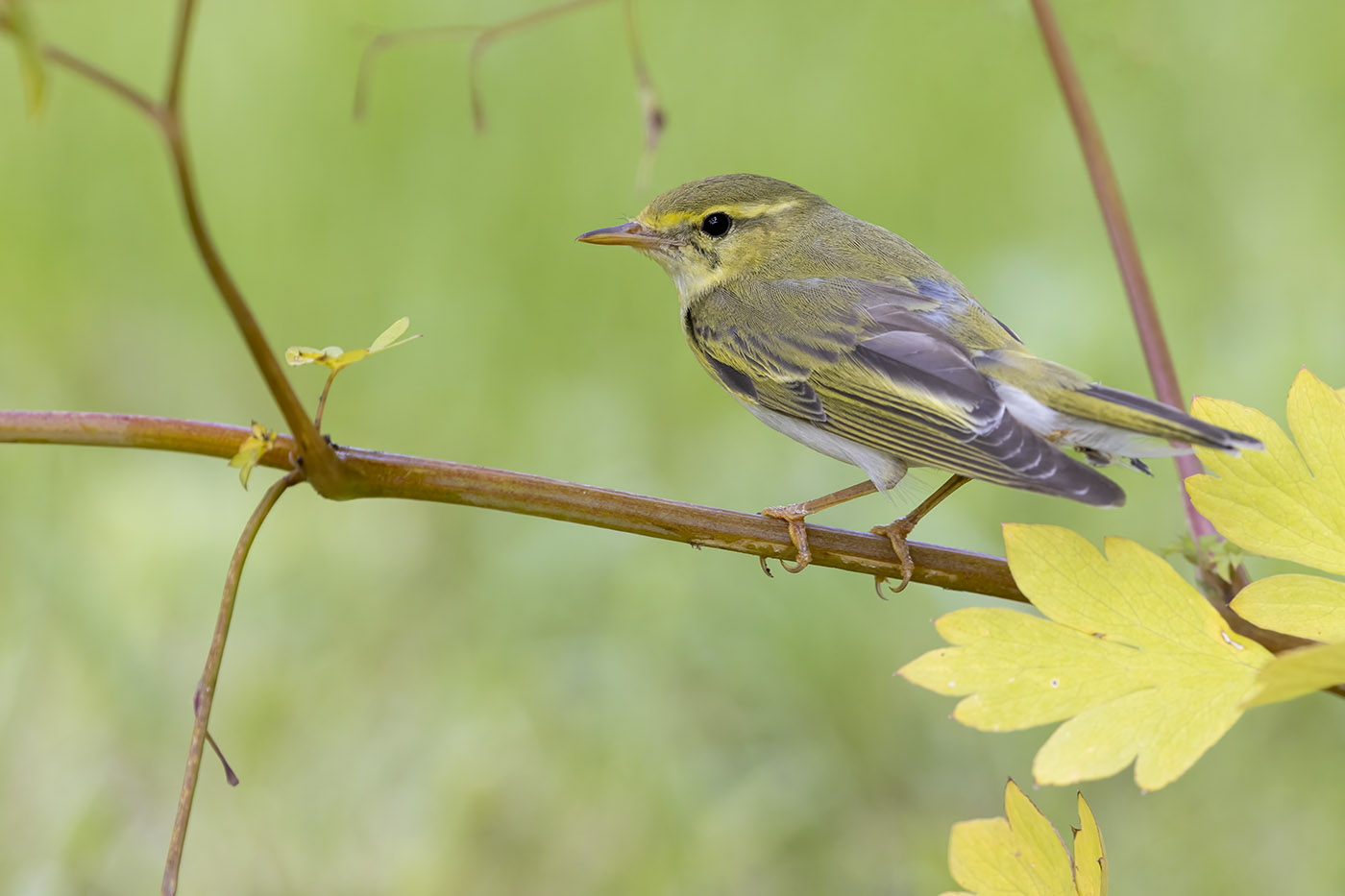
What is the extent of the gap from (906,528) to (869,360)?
507mm

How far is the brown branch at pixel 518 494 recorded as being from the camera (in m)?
1.30

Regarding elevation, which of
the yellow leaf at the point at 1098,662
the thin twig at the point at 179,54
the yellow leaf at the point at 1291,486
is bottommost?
the yellow leaf at the point at 1098,662

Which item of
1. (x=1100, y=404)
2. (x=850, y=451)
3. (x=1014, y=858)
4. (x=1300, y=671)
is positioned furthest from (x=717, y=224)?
(x=1300, y=671)

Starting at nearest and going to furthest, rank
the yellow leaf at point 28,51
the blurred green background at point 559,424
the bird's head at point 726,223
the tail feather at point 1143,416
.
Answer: the yellow leaf at point 28,51, the tail feather at point 1143,416, the blurred green background at point 559,424, the bird's head at point 726,223

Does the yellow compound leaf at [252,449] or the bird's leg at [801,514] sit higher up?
the yellow compound leaf at [252,449]

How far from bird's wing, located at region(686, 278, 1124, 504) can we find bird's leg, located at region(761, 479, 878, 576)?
0.11m

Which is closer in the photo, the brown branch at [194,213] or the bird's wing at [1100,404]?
the brown branch at [194,213]

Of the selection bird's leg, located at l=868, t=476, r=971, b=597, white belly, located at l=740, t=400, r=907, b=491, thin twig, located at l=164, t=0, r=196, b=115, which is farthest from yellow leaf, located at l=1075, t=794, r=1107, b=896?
white belly, located at l=740, t=400, r=907, b=491

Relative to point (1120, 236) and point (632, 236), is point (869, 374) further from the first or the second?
point (632, 236)

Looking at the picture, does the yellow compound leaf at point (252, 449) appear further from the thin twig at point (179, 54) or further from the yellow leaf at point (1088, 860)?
the yellow leaf at point (1088, 860)

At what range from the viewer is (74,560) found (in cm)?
316

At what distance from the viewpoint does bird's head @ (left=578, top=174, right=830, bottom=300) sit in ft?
9.59

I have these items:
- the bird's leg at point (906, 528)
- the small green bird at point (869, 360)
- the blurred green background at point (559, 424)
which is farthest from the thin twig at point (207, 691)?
the blurred green background at point (559, 424)

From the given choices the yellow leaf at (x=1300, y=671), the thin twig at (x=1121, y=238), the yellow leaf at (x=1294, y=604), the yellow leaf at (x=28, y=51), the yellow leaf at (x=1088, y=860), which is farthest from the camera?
the thin twig at (x=1121, y=238)
